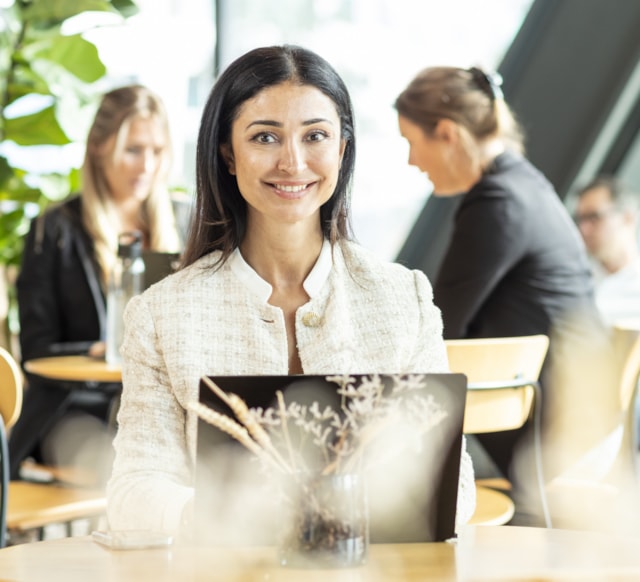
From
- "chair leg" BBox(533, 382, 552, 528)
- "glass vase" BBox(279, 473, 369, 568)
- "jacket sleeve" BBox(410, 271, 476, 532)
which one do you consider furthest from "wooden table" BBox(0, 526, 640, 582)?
"chair leg" BBox(533, 382, 552, 528)

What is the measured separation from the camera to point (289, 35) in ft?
18.4

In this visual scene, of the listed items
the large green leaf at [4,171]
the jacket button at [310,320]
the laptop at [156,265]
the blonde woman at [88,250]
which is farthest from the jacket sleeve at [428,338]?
the large green leaf at [4,171]

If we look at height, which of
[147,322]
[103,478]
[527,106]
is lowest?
[103,478]

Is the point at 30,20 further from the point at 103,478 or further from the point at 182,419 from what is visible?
the point at 182,419

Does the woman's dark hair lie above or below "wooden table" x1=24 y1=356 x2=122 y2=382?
above

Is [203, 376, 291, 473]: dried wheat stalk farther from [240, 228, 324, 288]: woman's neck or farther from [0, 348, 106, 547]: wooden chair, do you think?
[0, 348, 106, 547]: wooden chair

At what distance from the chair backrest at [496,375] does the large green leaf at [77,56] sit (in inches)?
105

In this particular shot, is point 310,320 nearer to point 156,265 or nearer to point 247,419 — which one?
point 247,419

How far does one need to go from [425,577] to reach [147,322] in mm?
717

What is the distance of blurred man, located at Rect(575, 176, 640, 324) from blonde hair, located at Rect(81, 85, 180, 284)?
1.78m

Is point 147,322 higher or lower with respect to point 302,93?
lower

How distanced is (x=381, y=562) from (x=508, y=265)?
192cm

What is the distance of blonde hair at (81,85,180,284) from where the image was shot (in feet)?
12.2

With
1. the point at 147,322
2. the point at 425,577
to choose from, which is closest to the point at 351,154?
the point at 147,322
